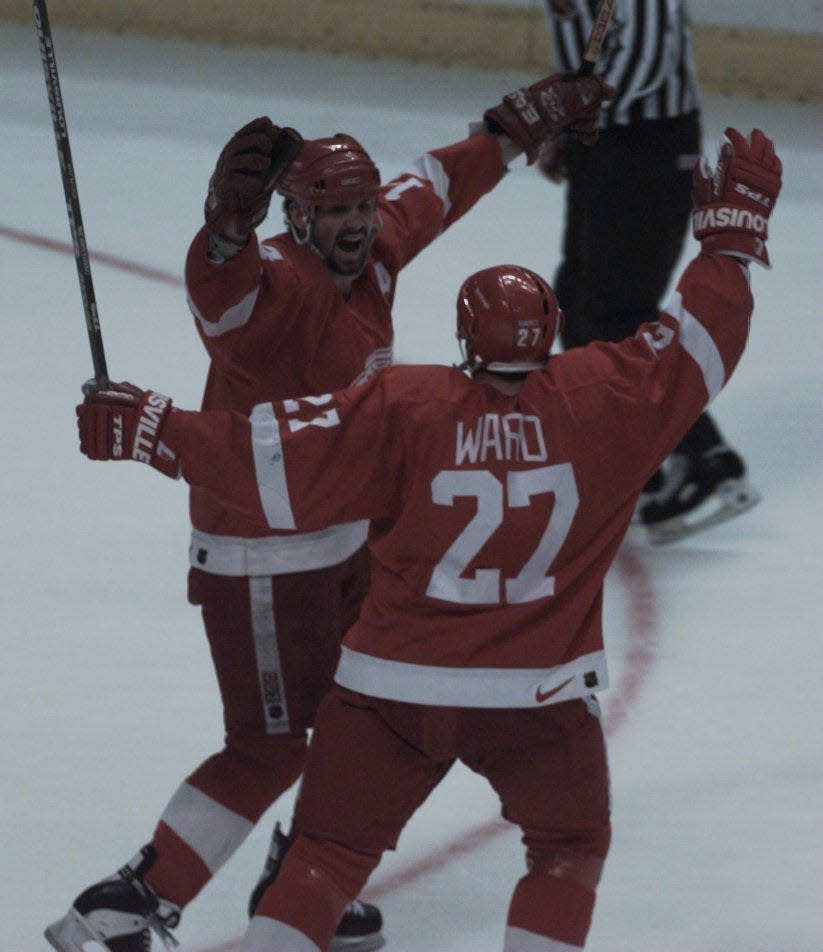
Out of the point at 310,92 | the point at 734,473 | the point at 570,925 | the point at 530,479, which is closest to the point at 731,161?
the point at 530,479

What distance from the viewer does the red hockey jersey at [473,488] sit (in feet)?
7.98

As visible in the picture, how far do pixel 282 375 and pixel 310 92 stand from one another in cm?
494

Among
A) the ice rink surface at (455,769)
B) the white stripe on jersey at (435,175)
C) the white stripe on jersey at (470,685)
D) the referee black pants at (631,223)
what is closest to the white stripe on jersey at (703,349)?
the white stripe on jersey at (470,685)

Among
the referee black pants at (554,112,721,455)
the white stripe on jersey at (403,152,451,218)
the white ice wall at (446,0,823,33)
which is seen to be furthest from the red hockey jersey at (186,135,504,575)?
the white ice wall at (446,0,823,33)

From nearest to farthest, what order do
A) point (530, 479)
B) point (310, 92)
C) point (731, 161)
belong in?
point (530, 479) → point (731, 161) → point (310, 92)

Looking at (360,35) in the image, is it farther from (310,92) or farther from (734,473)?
(734,473)

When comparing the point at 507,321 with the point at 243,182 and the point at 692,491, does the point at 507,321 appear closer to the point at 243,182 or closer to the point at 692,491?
the point at 243,182

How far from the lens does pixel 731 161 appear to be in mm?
2727

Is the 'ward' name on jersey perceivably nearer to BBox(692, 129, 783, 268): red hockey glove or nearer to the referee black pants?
BBox(692, 129, 783, 268): red hockey glove

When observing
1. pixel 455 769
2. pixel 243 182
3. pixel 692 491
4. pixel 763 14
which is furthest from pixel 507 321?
pixel 763 14

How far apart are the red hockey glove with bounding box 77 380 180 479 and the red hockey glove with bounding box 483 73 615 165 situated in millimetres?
1052

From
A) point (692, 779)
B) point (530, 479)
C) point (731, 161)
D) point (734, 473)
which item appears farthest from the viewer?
point (734, 473)

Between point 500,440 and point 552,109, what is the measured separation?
1.06m

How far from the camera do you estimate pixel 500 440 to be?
2422 mm
